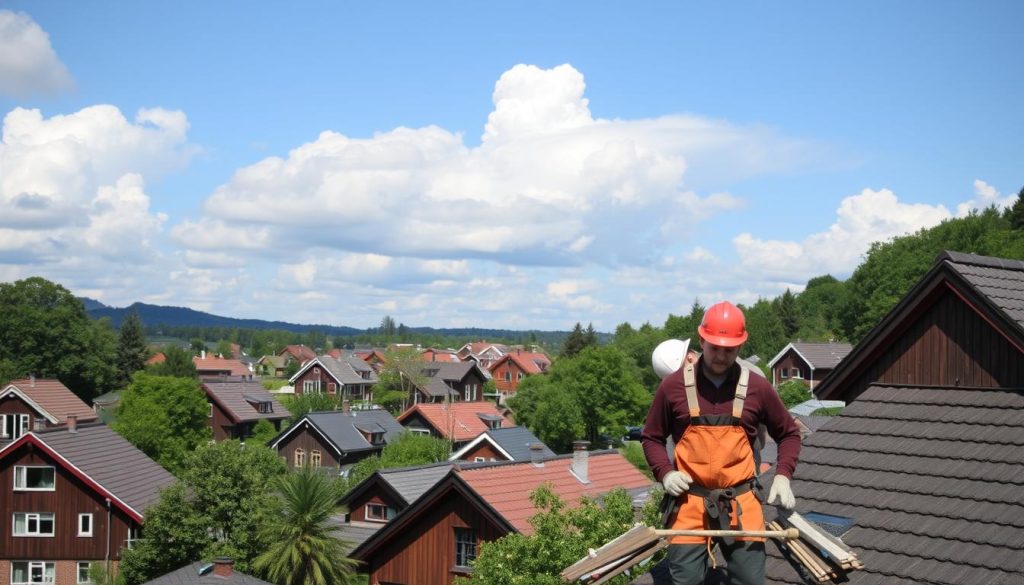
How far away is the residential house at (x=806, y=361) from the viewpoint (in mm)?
87562

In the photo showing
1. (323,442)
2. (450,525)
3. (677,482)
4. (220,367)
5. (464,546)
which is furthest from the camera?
(220,367)

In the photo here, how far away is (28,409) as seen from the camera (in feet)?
208

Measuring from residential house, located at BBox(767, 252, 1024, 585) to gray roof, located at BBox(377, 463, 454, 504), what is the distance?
23055 millimetres

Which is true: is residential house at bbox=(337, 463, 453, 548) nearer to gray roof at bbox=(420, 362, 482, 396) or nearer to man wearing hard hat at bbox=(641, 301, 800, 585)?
man wearing hard hat at bbox=(641, 301, 800, 585)

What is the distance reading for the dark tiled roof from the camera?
9156mm

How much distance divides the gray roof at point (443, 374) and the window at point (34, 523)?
6426cm

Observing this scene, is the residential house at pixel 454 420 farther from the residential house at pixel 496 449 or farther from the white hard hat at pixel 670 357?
the white hard hat at pixel 670 357

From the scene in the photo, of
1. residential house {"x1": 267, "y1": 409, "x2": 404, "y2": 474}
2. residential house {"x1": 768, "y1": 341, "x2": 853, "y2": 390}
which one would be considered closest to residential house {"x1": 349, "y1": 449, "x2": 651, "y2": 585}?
residential house {"x1": 267, "y1": 409, "x2": 404, "y2": 474}

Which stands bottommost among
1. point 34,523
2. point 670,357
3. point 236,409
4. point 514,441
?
point 34,523

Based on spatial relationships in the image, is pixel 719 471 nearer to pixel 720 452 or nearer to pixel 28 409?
pixel 720 452

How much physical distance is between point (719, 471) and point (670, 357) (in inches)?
47.9

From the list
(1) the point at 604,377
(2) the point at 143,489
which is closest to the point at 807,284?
(1) the point at 604,377

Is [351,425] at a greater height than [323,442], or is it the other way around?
[351,425]

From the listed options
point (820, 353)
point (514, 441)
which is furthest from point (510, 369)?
point (514, 441)
